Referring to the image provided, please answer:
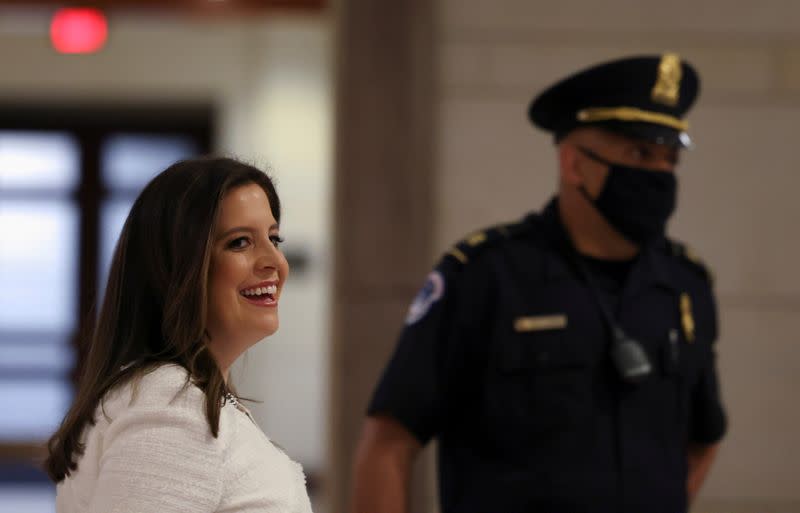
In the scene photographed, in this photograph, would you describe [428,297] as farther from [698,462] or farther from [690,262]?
[698,462]

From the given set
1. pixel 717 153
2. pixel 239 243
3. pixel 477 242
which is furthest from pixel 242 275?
pixel 717 153

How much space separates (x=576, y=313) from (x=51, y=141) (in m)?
7.91

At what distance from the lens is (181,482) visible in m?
1.06

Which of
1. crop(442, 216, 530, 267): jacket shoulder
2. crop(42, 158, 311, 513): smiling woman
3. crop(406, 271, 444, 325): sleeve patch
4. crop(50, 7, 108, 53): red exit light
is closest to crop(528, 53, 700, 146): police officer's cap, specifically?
crop(442, 216, 530, 267): jacket shoulder

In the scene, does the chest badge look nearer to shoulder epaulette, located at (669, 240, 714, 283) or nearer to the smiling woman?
shoulder epaulette, located at (669, 240, 714, 283)

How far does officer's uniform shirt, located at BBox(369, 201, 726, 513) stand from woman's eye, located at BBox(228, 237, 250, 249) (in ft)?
2.67

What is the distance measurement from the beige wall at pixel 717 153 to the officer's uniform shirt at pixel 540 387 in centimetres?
74

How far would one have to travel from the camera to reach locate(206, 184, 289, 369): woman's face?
1186 mm

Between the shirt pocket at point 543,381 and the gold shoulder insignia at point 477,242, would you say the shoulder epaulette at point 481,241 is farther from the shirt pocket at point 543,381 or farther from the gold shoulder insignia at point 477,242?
the shirt pocket at point 543,381

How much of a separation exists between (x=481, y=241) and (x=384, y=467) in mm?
487

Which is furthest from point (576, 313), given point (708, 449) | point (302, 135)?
point (302, 135)

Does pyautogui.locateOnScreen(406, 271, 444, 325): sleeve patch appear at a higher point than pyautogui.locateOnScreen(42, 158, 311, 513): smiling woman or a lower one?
lower

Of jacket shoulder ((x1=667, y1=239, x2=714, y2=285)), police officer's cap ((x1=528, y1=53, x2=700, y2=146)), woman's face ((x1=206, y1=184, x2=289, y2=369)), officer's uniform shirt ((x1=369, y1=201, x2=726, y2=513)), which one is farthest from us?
jacket shoulder ((x1=667, y1=239, x2=714, y2=285))

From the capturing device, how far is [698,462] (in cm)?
225
